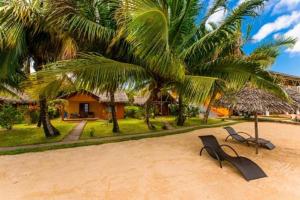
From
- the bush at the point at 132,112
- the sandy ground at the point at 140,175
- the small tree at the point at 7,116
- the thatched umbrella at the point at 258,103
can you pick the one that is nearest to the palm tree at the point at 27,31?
the sandy ground at the point at 140,175

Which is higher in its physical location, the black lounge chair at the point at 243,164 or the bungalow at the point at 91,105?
the bungalow at the point at 91,105

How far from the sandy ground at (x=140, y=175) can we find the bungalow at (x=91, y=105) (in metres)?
14.5

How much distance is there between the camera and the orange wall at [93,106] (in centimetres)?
2389

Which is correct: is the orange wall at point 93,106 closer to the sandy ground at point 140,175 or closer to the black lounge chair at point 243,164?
the sandy ground at point 140,175

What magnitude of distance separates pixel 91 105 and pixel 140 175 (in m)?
19.9

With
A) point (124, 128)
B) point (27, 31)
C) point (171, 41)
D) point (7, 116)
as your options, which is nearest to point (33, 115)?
point (7, 116)

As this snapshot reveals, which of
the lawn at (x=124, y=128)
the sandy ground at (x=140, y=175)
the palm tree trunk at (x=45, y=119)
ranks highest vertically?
the palm tree trunk at (x=45, y=119)

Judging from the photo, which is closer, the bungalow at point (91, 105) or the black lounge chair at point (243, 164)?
the black lounge chair at point (243, 164)

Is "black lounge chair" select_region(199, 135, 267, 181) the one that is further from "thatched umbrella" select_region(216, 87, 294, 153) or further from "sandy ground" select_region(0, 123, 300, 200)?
"thatched umbrella" select_region(216, 87, 294, 153)

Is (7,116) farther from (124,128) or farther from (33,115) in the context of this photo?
Result: (124,128)

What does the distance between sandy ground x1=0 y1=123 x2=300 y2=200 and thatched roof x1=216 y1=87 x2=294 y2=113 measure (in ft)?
5.68

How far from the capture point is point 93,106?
25.2 metres

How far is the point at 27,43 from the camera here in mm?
10789

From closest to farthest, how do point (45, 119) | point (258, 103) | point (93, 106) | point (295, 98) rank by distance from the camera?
point (258, 103) < point (295, 98) < point (45, 119) < point (93, 106)
